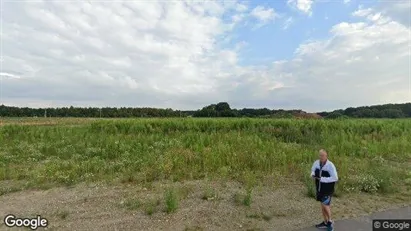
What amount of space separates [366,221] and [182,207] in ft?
11.4

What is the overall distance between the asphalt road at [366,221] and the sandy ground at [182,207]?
222 millimetres

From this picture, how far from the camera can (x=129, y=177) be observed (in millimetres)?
8039

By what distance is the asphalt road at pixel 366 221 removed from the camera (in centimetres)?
475

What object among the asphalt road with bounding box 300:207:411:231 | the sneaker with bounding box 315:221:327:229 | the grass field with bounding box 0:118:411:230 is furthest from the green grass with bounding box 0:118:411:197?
the sneaker with bounding box 315:221:327:229

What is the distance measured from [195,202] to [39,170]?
19.2ft

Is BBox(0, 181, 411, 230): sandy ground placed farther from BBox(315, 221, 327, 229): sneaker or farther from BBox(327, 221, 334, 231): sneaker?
BBox(327, 221, 334, 231): sneaker

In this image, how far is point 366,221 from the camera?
5.07 m

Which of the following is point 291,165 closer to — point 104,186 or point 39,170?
point 104,186

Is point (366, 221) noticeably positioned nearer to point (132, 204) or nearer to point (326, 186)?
point (326, 186)

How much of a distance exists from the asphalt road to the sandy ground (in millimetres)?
222

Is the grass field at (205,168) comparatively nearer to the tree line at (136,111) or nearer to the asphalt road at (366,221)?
the asphalt road at (366,221)

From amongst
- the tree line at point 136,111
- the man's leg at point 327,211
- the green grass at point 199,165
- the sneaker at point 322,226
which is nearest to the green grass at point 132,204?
the green grass at point 199,165

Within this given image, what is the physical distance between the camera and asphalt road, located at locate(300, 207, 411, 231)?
475 cm

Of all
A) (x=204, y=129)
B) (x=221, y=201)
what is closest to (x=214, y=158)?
(x=221, y=201)
